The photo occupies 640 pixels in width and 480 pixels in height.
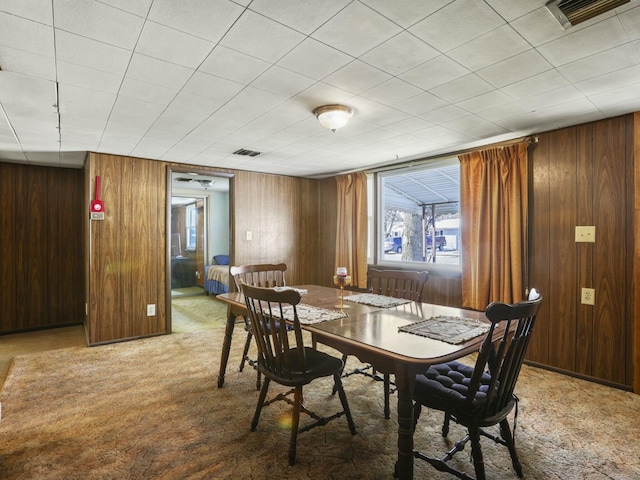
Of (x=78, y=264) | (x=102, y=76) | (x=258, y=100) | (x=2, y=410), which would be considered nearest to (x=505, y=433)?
(x=258, y=100)

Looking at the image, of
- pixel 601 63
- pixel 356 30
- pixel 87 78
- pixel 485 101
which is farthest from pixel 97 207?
pixel 601 63

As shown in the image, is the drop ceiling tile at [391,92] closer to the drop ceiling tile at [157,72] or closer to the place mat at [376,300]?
the drop ceiling tile at [157,72]

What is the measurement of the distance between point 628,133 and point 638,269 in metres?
1.05

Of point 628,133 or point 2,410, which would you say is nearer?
point 2,410

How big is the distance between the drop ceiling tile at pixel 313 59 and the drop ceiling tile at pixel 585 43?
40.5 inches

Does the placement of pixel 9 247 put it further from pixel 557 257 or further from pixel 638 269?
pixel 638 269

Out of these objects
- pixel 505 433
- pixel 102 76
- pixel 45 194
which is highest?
pixel 102 76

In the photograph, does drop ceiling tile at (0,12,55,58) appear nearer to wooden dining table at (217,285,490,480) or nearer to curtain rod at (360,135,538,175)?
wooden dining table at (217,285,490,480)

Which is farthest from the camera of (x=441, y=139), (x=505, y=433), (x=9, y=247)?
(x=9, y=247)

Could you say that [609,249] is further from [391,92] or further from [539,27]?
[391,92]

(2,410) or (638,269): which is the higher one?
(638,269)

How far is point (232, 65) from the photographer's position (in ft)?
6.30

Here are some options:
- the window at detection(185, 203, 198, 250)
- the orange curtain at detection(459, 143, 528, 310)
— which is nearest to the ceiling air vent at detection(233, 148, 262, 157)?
the orange curtain at detection(459, 143, 528, 310)

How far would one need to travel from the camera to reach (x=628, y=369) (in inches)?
107
